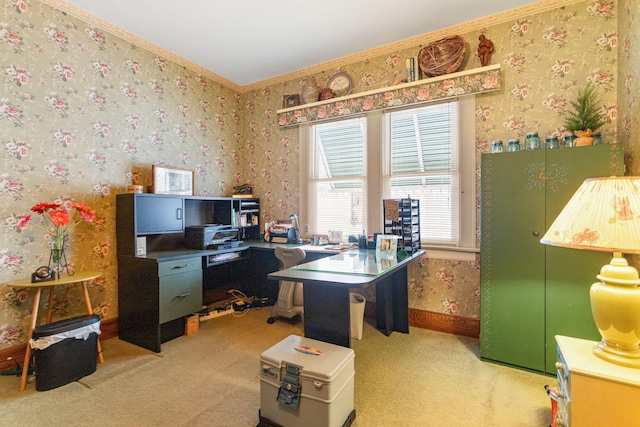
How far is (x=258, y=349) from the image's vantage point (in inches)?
100

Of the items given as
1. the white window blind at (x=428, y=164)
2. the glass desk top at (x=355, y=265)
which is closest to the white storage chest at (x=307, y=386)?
the glass desk top at (x=355, y=265)

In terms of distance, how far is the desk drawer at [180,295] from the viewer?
2525 millimetres

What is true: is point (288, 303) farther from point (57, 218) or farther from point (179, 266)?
point (57, 218)

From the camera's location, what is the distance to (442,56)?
9.23ft

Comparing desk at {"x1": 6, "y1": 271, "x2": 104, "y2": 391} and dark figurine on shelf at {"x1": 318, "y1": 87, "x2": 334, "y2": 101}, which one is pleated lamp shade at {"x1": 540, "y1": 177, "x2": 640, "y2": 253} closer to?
dark figurine on shelf at {"x1": 318, "y1": 87, "x2": 334, "y2": 101}

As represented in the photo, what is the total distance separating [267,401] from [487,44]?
3210 mm

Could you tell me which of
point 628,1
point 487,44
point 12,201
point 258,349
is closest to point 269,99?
point 487,44

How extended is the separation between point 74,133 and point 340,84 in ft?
8.55

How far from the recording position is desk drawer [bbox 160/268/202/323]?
253 cm

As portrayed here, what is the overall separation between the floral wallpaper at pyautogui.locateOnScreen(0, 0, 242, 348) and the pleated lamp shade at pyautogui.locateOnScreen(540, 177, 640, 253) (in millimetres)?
3363

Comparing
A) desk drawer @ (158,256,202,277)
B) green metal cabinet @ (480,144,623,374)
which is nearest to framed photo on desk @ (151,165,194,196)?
desk drawer @ (158,256,202,277)

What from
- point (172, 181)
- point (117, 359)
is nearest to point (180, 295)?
point (117, 359)

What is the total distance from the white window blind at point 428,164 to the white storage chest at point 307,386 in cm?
176

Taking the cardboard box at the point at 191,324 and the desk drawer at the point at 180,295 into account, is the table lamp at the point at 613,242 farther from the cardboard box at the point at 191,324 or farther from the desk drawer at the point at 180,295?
the cardboard box at the point at 191,324
